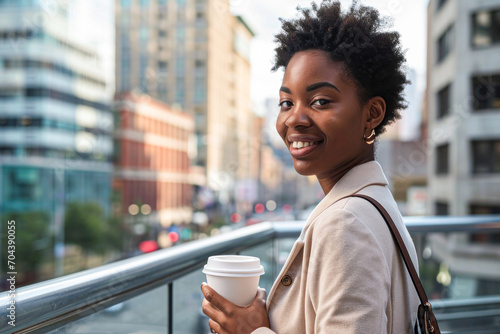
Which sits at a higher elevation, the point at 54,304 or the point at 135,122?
the point at 135,122

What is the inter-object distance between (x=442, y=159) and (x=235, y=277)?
30.2m

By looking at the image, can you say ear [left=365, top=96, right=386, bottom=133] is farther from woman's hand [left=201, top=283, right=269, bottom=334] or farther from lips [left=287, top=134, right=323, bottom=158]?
woman's hand [left=201, top=283, right=269, bottom=334]

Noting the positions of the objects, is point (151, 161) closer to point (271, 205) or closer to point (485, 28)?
point (271, 205)

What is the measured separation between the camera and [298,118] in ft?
3.63

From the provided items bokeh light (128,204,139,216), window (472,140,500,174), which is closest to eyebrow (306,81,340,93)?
window (472,140,500,174)

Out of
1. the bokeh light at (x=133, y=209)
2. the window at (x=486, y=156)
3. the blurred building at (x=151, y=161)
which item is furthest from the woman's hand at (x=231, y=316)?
the bokeh light at (x=133, y=209)

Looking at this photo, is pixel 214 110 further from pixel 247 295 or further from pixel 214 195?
pixel 247 295

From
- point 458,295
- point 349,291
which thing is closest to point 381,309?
point 349,291

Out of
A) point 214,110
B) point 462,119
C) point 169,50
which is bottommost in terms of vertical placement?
point 462,119

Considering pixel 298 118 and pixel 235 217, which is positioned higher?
pixel 298 118

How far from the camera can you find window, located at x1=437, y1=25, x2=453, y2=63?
1069 inches

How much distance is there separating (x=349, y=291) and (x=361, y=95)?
0.40 meters

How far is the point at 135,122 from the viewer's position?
57125 millimetres

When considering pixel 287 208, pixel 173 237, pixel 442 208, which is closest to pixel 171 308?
pixel 442 208
